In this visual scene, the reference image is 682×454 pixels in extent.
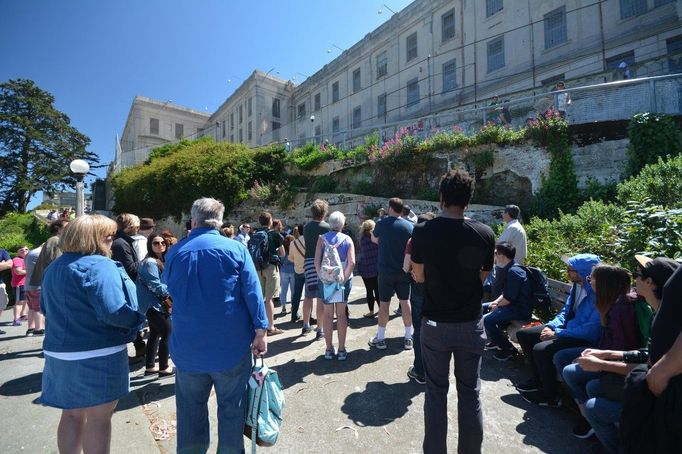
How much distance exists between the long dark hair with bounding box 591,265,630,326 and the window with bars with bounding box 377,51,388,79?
86.4ft

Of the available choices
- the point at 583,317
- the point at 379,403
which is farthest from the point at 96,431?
the point at 583,317

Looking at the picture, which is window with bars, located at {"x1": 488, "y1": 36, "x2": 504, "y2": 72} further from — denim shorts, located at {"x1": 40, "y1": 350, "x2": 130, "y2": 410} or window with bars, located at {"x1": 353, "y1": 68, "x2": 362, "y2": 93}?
denim shorts, located at {"x1": 40, "y1": 350, "x2": 130, "y2": 410}

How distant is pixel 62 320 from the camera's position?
7.39ft

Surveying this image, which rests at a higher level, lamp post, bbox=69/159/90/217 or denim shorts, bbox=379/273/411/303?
lamp post, bbox=69/159/90/217

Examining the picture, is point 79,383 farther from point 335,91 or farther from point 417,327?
point 335,91

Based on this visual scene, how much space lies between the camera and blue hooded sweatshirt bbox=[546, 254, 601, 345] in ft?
10.6

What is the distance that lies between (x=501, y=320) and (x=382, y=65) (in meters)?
26.3

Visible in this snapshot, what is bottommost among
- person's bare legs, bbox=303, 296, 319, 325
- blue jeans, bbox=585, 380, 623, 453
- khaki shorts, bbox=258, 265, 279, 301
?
blue jeans, bbox=585, 380, 623, 453

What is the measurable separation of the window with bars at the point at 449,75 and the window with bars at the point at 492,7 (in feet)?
9.76

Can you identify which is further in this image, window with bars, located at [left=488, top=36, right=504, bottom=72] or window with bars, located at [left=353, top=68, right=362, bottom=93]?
window with bars, located at [left=353, top=68, right=362, bottom=93]

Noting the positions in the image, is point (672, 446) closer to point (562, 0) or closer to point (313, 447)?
point (313, 447)

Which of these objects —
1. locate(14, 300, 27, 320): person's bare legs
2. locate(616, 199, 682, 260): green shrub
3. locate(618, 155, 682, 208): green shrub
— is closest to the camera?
locate(616, 199, 682, 260): green shrub

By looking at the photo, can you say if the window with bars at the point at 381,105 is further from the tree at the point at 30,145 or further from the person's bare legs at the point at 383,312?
the tree at the point at 30,145

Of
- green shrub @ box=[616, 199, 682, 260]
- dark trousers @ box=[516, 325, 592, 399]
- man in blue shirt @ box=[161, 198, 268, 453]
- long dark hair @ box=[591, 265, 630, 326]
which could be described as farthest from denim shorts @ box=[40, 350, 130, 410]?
green shrub @ box=[616, 199, 682, 260]
